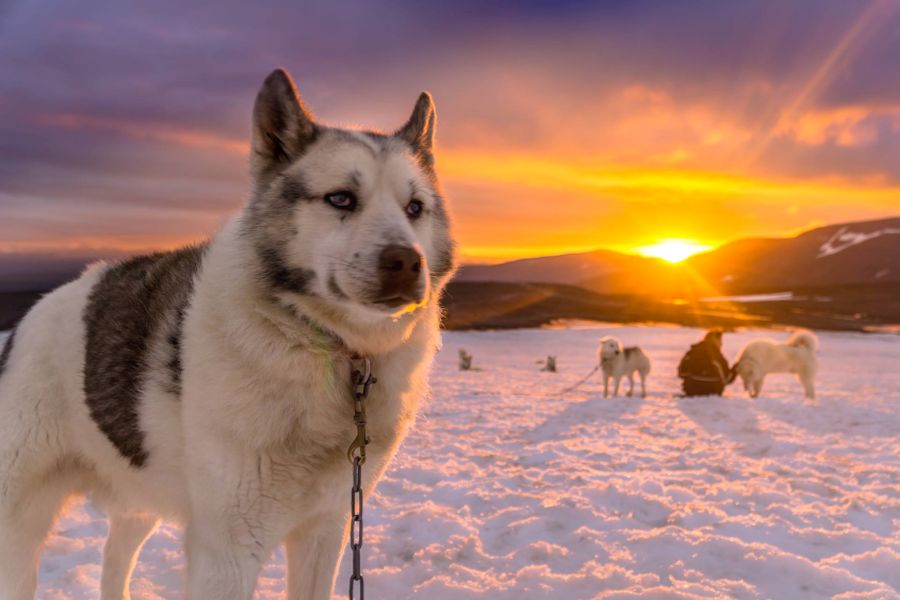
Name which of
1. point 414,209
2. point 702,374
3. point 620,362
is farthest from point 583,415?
point 414,209

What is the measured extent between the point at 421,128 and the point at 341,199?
838 mm

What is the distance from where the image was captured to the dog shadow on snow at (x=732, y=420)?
25.4ft

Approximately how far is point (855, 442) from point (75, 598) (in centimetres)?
872

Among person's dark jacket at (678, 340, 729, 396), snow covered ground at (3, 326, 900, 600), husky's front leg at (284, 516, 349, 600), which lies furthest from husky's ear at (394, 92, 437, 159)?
person's dark jacket at (678, 340, 729, 396)

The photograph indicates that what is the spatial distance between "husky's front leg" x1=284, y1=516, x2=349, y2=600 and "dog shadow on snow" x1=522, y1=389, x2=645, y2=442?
211 inches

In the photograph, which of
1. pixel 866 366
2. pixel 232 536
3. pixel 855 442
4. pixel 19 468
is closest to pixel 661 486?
pixel 855 442

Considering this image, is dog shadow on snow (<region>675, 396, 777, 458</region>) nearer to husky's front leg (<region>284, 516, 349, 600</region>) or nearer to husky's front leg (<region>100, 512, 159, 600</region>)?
husky's front leg (<region>284, 516, 349, 600</region>)

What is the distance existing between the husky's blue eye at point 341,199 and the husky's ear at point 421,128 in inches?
25.9

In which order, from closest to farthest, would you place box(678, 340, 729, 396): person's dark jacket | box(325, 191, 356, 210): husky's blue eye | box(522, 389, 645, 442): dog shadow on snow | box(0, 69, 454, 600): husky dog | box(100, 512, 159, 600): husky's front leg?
1. box(0, 69, 454, 600): husky dog
2. box(325, 191, 356, 210): husky's blue eye
3. box(100, 512, 159, 600): husky's front leg
4. box(522, 389, 645, 442): dog shadow on snow
5. box(678, 340, 729, 396): person's dark jacket

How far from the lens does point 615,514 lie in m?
4.95

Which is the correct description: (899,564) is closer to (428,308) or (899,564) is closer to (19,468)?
(428,308)

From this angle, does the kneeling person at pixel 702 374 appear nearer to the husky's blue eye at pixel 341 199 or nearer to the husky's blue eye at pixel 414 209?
the husky's blue eye at pixel 414 209

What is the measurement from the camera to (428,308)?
262 centimetres

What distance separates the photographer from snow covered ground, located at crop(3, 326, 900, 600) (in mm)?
3764
